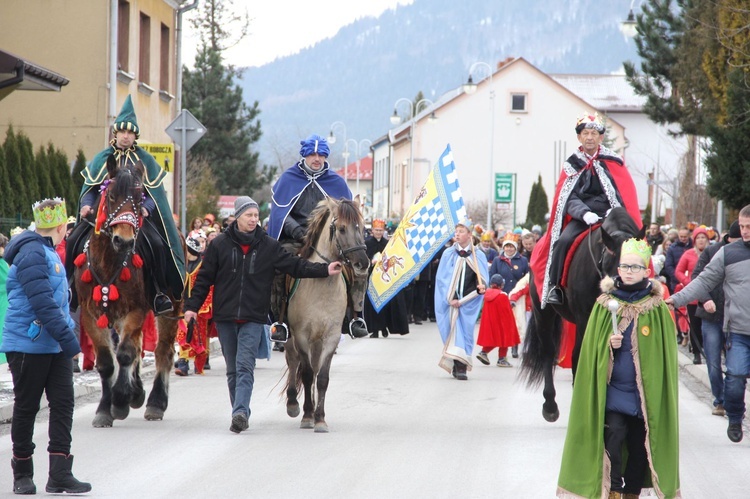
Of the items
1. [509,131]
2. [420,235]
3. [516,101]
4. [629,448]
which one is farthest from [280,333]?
[516,101]

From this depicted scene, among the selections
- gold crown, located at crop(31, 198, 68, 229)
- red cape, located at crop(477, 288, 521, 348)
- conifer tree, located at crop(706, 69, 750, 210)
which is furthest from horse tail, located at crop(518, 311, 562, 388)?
conifer tree, located at crop(706, 69, 750, 210)

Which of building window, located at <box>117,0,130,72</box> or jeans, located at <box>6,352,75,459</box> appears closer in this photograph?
jeans, located at <box>6,352,75,459</box>

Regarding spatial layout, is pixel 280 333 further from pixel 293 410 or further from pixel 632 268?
pixel 632 268

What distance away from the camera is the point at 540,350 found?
11828mm

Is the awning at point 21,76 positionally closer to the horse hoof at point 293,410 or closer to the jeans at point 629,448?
the horse hoof at point 293,410

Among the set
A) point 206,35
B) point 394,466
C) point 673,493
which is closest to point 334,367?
point 394,466

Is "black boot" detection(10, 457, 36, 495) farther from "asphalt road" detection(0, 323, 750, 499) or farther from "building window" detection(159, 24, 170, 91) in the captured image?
"building window" detection(159, 24, 170, 91)

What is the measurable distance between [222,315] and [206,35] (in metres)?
47.6

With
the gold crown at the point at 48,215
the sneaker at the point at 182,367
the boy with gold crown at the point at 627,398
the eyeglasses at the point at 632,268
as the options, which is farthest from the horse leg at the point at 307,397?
the sneaker at the point at 182,367

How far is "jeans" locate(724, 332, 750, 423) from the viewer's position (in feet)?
34.2

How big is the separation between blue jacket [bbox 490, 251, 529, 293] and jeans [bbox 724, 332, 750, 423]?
971 centimetres

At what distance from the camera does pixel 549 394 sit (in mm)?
11141

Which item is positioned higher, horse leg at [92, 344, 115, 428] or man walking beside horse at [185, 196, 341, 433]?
man walking beside horse at [185, 196, 341, 433]

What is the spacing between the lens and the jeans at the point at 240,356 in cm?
1028
